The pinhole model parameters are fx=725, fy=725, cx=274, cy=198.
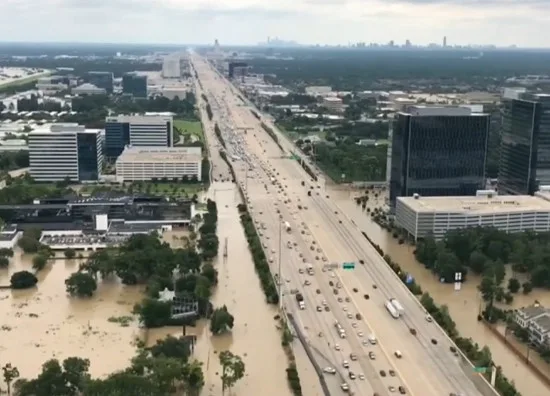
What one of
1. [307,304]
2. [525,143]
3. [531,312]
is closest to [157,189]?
[307,304]

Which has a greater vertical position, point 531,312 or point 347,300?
point 531,312

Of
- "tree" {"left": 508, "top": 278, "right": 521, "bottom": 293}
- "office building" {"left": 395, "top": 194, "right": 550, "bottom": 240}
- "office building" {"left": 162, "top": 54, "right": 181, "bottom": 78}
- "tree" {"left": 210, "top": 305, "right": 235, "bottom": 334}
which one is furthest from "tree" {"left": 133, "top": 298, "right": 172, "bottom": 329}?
"office building" {"left": 162, "top": 54, "right": 181, "bottom": 78}

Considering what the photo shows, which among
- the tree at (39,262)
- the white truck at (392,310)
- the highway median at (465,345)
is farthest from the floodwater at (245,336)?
the tree at (39,262)

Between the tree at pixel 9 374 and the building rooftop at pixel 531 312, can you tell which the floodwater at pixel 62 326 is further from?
the building rooftop at pixel 531 312

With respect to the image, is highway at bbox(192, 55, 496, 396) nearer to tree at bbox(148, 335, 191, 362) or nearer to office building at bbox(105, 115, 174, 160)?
tree at bbox(148, 335, 191, 362)

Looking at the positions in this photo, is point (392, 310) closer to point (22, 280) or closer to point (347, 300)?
point (347, 300)

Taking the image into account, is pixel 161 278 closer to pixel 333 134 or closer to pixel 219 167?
pixel 219 167
